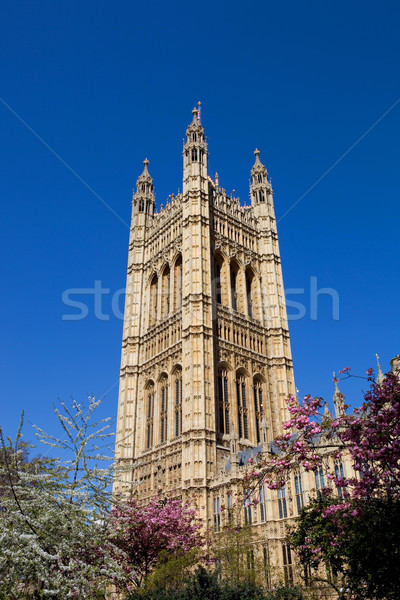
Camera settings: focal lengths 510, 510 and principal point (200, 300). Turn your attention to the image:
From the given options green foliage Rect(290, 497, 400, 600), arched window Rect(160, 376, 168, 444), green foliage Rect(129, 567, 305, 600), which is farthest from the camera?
arched window Rect(160, 376, 168, 444)

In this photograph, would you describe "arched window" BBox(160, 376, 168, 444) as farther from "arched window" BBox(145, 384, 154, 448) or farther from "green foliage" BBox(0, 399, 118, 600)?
"green foliage" BBox(0, 399, 118, 600)

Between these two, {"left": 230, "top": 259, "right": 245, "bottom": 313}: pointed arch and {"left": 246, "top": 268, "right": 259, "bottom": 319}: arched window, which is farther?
{"left": 246, "top": 268, "right": 259, "bottom": 319}: arched window

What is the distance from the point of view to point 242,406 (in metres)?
43.3

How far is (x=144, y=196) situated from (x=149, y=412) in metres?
25.8

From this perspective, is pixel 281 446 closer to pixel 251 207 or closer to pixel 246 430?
pixel 246 430

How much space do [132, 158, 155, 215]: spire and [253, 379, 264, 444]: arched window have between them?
24607mm

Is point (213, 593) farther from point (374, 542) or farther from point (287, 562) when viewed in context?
point (287, 562)

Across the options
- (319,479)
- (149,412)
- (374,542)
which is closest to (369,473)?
(374,542)

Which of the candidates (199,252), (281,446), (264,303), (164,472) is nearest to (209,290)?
(199,252)

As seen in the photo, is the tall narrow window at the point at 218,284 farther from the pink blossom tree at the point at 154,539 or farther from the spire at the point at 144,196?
the pink blossom tree at the point at 154,539

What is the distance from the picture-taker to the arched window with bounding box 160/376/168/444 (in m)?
43.3

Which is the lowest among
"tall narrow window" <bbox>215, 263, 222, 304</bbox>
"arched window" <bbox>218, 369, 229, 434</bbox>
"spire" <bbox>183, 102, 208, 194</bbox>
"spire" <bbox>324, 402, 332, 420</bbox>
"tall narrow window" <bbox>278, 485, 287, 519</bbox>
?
"spire" <bbox>324, 402, 332, 420</bbox>

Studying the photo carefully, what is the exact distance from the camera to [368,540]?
36.1 feet

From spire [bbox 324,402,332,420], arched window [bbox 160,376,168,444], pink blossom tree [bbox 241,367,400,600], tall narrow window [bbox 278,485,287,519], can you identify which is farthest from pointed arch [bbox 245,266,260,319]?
pink blossom tree [bbox 241,367,400,600]
